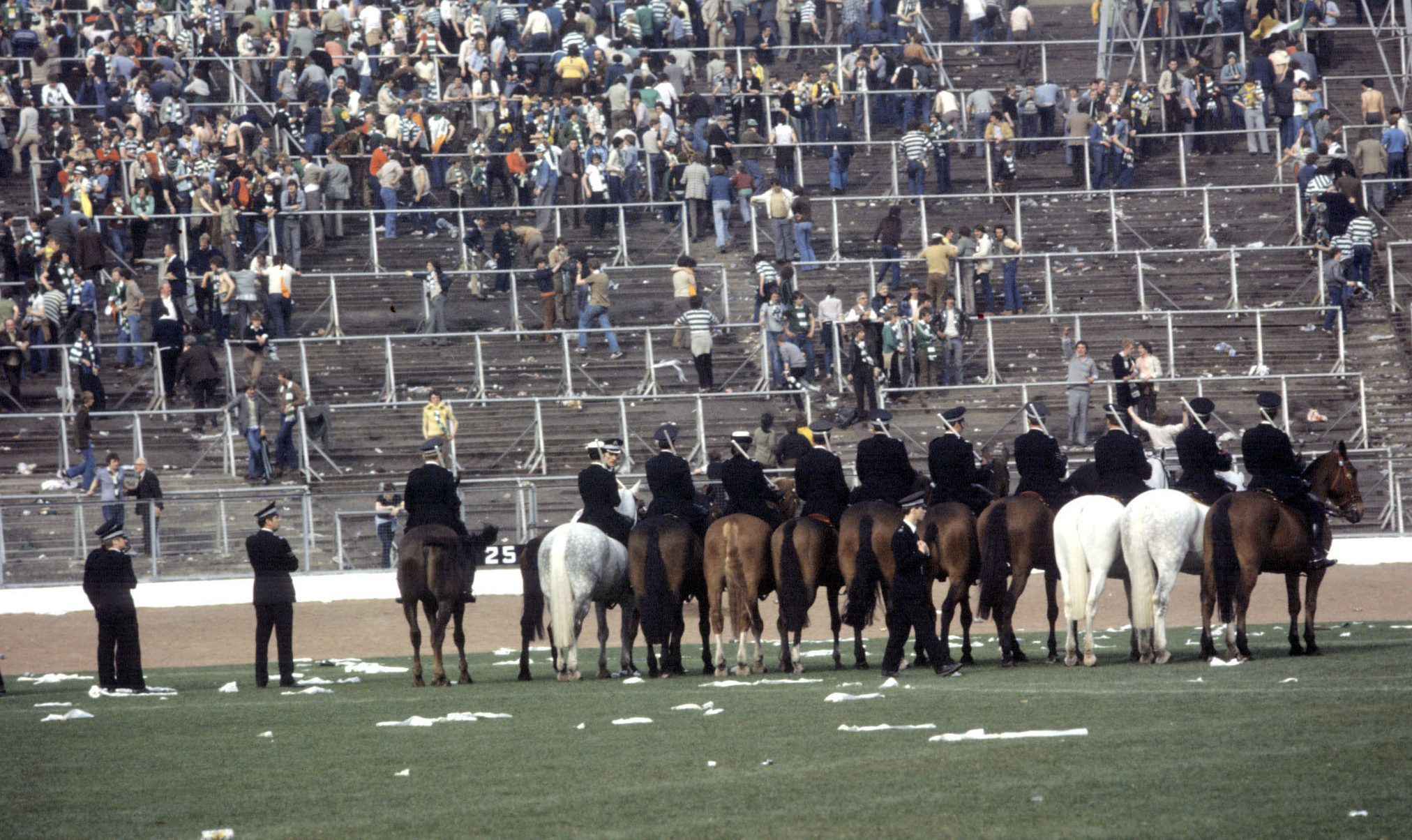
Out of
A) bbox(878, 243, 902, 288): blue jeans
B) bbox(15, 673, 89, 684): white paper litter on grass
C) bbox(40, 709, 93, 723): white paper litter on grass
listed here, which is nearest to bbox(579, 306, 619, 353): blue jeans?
bbox(878, 243, 902, 288): blue jeans

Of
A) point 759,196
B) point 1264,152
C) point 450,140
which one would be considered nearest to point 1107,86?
point 1264,152

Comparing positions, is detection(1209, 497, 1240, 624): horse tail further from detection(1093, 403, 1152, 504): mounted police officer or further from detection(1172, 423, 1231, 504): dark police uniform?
detection(1093, 403, 1152, 504): mounted police officer

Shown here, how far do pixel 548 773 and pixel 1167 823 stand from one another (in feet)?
13.3

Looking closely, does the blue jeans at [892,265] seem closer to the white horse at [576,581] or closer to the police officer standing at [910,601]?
the white horse at [576,581]

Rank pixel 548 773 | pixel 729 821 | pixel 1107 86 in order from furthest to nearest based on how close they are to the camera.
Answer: pixel 1107 86 < pixel 548 773 < pixel 729 821

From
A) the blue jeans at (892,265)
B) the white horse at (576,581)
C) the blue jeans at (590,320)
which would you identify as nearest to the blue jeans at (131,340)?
the blue jeans at (590,320)

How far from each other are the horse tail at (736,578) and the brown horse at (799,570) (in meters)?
0.34

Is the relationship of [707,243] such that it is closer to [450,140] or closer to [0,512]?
[450,140]

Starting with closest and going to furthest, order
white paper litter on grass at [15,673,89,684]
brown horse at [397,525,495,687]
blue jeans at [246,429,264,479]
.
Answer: brown horse at [397,525,495,687]
white paper litter on grass at [15,673,89,684]
blue jeans at [246,429,264,479]

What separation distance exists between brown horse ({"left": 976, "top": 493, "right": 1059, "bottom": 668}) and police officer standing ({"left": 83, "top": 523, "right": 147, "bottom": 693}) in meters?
8.95

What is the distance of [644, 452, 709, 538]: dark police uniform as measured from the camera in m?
18.2

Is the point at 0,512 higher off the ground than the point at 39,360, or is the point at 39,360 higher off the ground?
the point at 39,360

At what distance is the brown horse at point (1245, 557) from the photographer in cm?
1606

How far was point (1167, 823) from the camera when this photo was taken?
852cm
